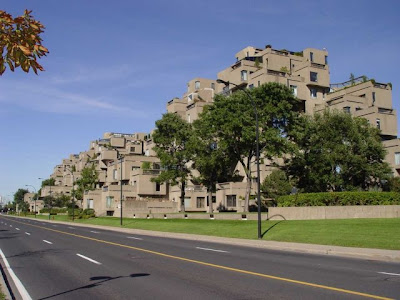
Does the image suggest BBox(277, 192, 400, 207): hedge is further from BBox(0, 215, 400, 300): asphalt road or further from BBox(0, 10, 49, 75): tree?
BBox(0, 10, 49, 75): tree

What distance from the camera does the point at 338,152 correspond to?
130 feet

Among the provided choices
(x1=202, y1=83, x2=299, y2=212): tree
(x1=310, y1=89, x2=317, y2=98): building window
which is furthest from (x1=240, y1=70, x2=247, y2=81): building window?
(x1=202, y1=83, x2=299, y2=212): tree

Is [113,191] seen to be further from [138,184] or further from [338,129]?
[338,129]

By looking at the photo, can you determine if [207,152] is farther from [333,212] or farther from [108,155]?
[108,155]

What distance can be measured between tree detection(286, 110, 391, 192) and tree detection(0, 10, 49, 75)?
36871 mm

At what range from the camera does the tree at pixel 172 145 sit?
172 ft

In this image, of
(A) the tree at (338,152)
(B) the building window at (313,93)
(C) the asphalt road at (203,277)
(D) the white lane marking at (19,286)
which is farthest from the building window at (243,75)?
(D) the white lane marking at (19,286)

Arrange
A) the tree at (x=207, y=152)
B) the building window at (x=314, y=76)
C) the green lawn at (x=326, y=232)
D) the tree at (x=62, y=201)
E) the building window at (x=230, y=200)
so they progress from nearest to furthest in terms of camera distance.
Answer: the green lawn at (x=326, y=232), the tree at (x=207, y=152), the building window at (x=230, y=200), the building window at (x=314, y=76), the tree at (x=62, y=201)

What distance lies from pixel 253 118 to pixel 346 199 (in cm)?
1190

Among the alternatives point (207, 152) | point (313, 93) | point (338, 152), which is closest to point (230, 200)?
point (207, 152)

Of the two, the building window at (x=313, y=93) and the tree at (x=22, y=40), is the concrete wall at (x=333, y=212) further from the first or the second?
the building window at (x=313, y=93)

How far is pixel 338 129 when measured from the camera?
41062 mm

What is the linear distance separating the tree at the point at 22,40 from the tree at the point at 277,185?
133 feet

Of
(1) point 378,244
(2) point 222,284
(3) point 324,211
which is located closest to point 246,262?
(2) point 222,284
